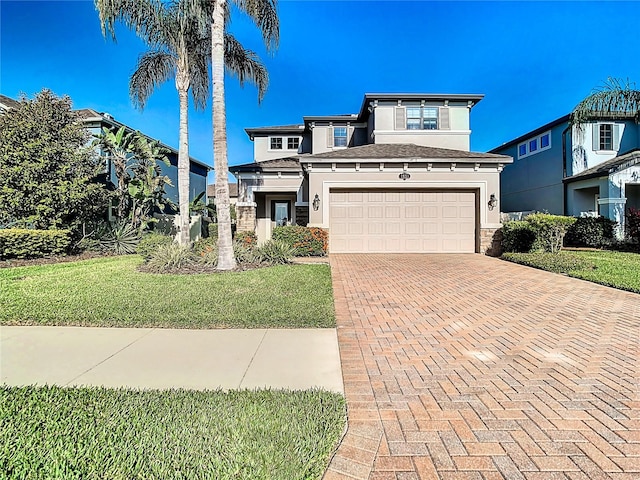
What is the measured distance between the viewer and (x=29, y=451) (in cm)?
218

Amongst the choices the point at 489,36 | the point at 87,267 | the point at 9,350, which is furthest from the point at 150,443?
the point at 489,36

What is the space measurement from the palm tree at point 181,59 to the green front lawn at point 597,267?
1161 centimetres

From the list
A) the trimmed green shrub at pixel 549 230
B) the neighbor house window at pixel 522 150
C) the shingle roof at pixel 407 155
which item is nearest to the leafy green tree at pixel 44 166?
the shingle roof at pixel 407 155

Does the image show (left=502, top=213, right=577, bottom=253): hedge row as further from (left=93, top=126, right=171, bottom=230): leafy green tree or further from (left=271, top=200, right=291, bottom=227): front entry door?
(left=93, top=126, right=171, bottom=230): leafy green tree

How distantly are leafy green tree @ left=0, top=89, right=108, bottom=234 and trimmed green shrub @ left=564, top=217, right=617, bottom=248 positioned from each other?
68.7 feet

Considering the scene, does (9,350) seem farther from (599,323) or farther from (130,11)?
(130,11)

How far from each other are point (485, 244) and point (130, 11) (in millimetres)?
15304

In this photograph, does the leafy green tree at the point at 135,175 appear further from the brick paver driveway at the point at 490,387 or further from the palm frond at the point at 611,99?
the palm frond at the point at 611,99

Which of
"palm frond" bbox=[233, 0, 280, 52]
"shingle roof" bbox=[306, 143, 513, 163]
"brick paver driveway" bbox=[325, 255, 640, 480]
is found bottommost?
"brick paver driveway" bbox=[325, 255, 640, 480]

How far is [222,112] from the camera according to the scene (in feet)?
30.5

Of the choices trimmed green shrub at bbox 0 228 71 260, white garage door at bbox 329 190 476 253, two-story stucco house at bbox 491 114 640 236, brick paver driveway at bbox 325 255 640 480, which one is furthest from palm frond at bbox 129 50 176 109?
two-story stucco house at bbox 491 114 640 236

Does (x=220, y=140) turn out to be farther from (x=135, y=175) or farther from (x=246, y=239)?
(x=135, y=175)

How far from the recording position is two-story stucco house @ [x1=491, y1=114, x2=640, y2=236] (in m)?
15.7

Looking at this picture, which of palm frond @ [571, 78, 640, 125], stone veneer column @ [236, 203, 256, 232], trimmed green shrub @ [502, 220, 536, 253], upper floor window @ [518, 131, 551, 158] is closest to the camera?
trimmed green shrub @ [502, 220, 536, 253]
